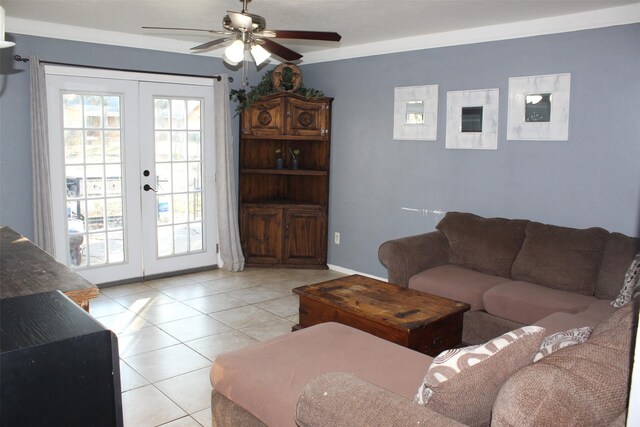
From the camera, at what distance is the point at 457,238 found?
420 centimetres

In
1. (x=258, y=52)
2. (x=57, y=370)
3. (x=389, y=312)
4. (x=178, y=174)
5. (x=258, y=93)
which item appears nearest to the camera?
(x=57, y=370)

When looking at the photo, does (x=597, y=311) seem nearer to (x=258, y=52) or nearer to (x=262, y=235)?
(x=258, y=52)

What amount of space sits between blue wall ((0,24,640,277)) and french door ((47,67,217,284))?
0.23 m

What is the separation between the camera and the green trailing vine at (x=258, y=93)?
17.9 feet

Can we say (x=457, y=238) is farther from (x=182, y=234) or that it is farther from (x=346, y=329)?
(x=182, y=234)

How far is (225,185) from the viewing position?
18.2 feet

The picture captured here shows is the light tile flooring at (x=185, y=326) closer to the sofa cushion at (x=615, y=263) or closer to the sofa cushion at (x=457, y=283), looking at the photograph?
the sofa cushion at (x=457, y=283)

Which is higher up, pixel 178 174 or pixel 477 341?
pixel 178 174

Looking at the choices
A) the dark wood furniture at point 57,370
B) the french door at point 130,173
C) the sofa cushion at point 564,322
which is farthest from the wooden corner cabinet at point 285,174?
the dark wood furniture at point 57,370

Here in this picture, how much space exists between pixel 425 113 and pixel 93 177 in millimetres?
3087

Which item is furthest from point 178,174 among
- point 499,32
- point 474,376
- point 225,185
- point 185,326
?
point 474,376

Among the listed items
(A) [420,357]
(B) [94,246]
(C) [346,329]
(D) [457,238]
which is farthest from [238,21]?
(B) [94,246]

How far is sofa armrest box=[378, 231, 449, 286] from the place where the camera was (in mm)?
3938

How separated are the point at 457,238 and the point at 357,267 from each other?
156 centimetres
